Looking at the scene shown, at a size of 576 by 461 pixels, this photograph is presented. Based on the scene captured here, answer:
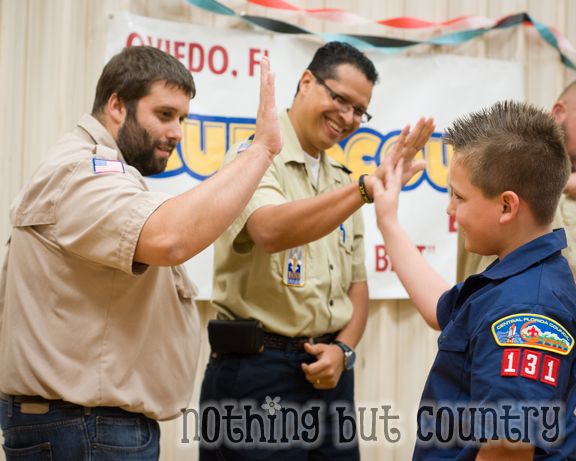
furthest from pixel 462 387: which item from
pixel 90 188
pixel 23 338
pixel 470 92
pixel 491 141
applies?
pixel 470 92

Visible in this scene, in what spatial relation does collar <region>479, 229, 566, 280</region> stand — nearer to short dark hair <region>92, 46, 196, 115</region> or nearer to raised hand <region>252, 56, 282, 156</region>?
raised hand <region>252, 56, 282, 156</region>

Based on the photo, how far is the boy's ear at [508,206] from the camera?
1.44 metres

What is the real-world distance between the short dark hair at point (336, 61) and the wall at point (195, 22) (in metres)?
0.60

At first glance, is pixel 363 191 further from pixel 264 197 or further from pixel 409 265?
pixel 409 265

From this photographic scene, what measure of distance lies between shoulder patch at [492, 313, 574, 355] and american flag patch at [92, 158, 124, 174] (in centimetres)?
88

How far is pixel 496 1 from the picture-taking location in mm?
3623

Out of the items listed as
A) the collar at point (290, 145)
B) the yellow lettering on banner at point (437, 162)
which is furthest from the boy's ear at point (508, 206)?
the yellow lettering on banner at point (437, 162)

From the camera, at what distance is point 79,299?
1.68 metres

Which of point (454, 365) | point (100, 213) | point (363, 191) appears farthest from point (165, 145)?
point (454, 365)

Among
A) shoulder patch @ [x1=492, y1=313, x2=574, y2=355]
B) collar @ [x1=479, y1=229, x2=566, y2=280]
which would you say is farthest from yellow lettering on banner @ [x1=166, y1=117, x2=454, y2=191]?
shoulder patch @ [x1=492, y1=313, x2=574, y2=355]

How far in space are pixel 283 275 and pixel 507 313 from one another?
45.5 inches

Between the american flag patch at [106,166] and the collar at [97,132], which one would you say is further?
the collar at [97,132]

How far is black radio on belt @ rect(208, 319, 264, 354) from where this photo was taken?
2309 mm

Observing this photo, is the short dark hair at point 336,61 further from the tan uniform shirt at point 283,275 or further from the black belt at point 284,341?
the black belt at point 284,341
